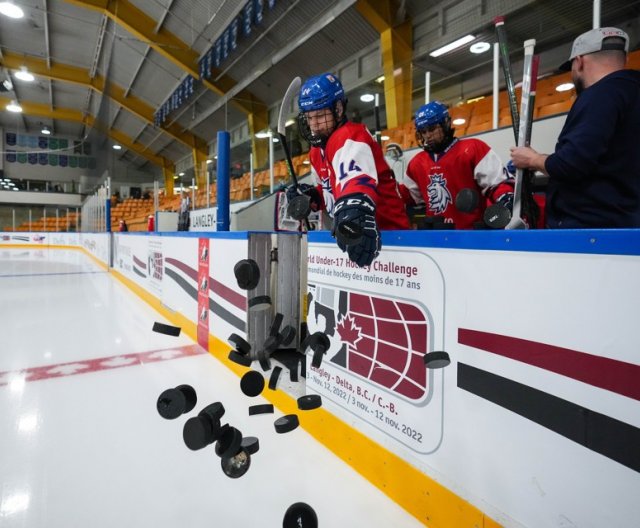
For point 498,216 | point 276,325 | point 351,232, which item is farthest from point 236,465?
point 498,216

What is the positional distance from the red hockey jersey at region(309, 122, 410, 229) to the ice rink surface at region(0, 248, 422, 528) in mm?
906

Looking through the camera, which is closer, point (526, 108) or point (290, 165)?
point (526, 108)

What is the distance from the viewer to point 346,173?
46.8 inches

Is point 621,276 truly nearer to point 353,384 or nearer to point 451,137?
point 353,384

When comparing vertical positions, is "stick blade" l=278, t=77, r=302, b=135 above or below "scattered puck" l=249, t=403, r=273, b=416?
above

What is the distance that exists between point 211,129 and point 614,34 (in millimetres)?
15840

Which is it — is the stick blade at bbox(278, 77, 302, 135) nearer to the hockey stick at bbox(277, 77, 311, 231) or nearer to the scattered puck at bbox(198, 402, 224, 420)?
the hockey stick at bbox(277, 77, 311, 231)

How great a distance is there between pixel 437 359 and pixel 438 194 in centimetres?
112

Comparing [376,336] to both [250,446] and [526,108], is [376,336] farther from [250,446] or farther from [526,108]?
[526,108]

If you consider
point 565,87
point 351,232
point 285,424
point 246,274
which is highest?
point 565,87

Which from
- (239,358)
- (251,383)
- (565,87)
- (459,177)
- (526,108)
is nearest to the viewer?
(526,108)

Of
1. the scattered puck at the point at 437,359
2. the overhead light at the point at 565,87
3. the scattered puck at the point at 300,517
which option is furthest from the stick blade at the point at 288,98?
the overhead light at the point at 565,87

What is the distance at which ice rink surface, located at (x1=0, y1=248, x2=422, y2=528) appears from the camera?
3.52 feet

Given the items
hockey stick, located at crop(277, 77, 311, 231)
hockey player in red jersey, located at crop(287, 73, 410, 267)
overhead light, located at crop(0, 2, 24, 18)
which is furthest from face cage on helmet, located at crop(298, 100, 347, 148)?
overhead light, located at crop(0, 2, 24, 18)
